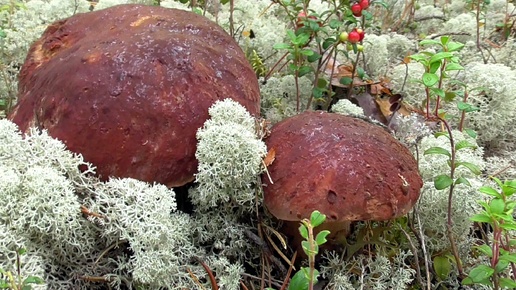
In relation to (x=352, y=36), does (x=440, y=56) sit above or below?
above

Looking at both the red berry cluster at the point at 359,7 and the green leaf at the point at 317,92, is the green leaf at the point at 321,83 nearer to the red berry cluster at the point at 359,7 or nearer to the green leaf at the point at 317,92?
the green leaf at the point at 317,92

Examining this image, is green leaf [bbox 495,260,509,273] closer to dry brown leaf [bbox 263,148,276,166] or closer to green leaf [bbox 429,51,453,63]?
green leaf [bbox 429,51,453,63]

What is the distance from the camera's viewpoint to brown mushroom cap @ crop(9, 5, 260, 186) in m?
1.81

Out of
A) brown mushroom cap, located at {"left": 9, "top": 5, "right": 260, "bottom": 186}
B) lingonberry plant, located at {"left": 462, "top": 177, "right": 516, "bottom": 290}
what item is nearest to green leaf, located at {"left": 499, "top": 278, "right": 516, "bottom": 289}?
lingonberry plant, located at {"left": 462, "top": 177, "right": 516, "bottom": 290}

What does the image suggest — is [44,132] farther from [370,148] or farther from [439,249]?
[439,249]

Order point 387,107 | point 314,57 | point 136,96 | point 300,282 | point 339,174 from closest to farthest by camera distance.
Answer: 1. point 300,282
2. point 339,174
3. point 136,96
4. point 314,57
5. point 387,107

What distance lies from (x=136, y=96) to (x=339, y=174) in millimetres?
787

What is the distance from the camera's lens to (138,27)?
2.17 meters

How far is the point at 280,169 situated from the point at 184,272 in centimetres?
51

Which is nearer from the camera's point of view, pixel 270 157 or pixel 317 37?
pixel 270 157

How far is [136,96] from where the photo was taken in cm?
185

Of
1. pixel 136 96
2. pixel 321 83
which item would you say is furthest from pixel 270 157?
pixel 321 83

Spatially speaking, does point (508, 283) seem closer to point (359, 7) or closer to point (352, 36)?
point (352, 36)

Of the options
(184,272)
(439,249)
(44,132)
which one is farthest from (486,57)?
(44,132)
